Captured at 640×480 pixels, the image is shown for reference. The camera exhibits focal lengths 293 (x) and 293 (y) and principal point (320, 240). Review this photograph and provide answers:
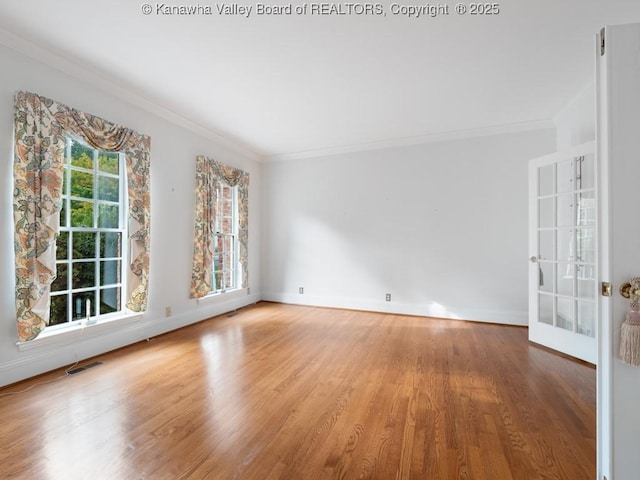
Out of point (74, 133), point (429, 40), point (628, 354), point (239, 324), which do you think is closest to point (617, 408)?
point (628, 354)

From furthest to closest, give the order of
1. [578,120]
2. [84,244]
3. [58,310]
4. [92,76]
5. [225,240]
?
[225,240], [578,120], [84,244], [92,76], [58,310]

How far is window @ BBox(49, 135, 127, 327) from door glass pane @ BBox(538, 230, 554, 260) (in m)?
4.88

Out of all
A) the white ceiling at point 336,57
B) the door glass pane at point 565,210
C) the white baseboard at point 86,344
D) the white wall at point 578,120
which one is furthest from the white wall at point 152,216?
the white wall at point 578,120

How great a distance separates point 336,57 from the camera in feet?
8.75

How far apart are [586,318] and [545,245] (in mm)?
878

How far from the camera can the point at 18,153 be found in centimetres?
244

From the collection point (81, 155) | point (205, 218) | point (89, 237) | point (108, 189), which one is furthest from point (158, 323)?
point (81, 155)

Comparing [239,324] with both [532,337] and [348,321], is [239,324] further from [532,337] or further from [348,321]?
[532,337]

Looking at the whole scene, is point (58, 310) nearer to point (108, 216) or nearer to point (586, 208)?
point (108, 216)

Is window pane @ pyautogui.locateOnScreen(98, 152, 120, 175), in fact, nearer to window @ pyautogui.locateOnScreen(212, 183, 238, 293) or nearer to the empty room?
the empty room

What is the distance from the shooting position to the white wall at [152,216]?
2422mm

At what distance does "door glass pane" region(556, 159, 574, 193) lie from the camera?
3183mm

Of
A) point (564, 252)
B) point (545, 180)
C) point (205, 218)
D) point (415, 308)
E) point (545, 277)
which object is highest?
point (545, 180)

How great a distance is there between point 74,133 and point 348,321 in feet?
13.0
